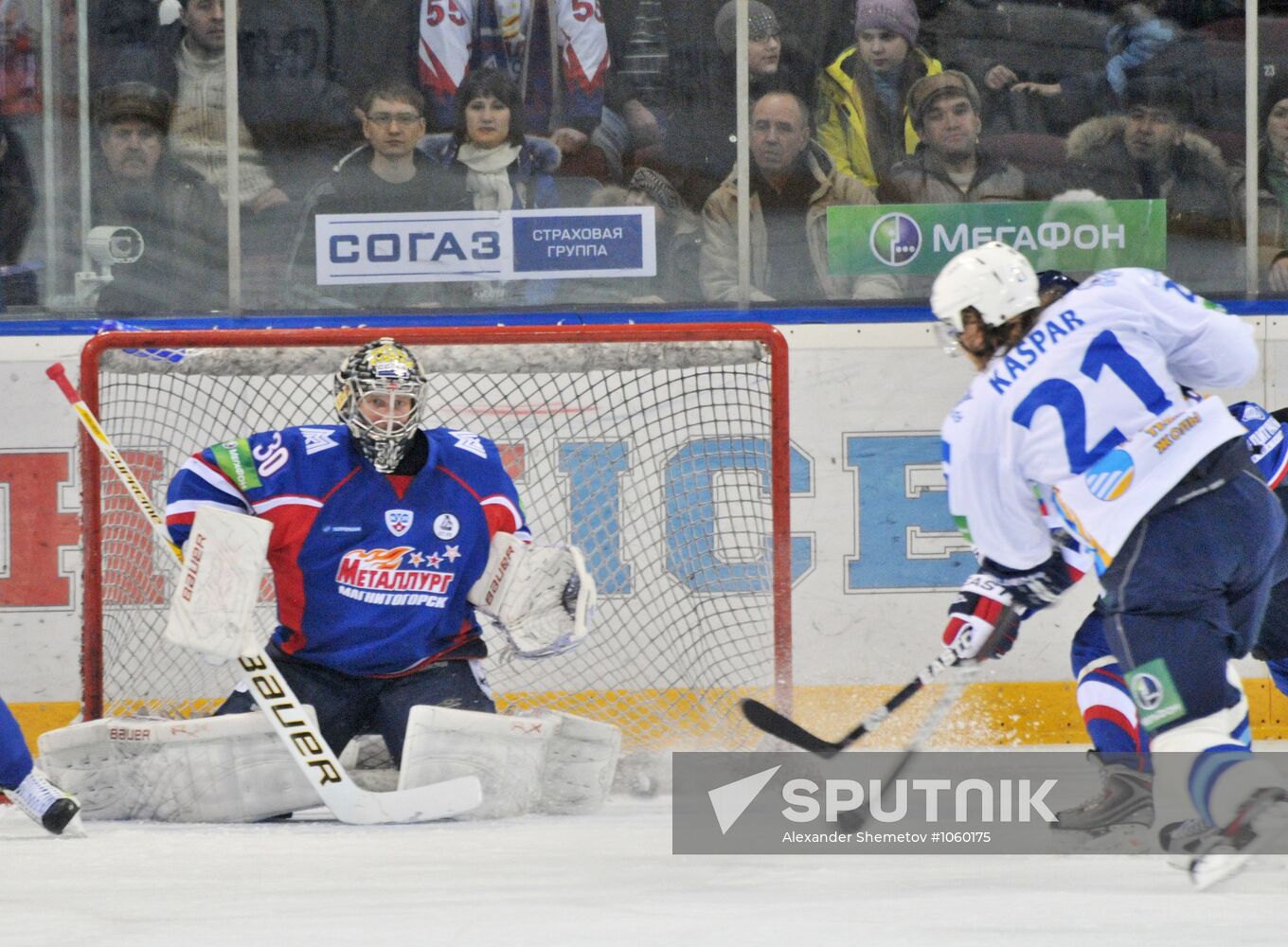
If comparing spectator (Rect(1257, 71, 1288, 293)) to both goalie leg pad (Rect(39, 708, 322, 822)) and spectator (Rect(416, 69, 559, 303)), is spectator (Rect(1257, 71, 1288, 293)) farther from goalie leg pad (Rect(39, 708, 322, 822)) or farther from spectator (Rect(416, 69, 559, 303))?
goalie leg pad (Rect(39, 708, 322, 822))

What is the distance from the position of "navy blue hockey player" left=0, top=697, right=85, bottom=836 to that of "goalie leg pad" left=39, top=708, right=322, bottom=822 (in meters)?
0.22

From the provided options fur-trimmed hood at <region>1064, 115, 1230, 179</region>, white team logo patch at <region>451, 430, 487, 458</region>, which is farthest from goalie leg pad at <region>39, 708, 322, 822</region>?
fur-trimmed hood at <region>1064, 115, 1230, 179</region>

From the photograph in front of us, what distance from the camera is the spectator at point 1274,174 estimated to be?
4508 millimetres

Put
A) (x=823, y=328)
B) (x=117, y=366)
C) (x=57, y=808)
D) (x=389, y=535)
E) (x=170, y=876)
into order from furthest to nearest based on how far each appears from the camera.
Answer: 1. (x=823, y=328)
2. (x=117, y=366)
3. (x=389, y=535)
4. (x=57, y=808)
5. (x=170, y=876)

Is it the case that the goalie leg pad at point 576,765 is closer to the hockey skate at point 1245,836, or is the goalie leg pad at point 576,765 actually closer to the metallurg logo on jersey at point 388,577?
the metallurg logo on jersey at point 388,577

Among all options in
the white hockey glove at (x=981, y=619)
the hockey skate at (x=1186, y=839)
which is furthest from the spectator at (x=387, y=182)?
the hockey skate at (x=1186, y=839)

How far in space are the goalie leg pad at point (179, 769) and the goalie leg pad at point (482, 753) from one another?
0.74 ft

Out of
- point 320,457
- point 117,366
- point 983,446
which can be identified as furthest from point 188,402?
point 983,446

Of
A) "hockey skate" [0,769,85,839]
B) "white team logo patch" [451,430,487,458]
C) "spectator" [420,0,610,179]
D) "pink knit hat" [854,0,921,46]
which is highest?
"pink knit hat" [854,0,921,46]

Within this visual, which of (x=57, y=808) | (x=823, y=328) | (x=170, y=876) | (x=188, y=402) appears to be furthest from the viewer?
(x=823, y=328)

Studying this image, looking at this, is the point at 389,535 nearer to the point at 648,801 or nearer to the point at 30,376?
the point at 648,801

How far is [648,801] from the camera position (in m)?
3.52

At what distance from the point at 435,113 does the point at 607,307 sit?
621 millimetres

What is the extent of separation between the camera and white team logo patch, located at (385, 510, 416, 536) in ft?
11.1
